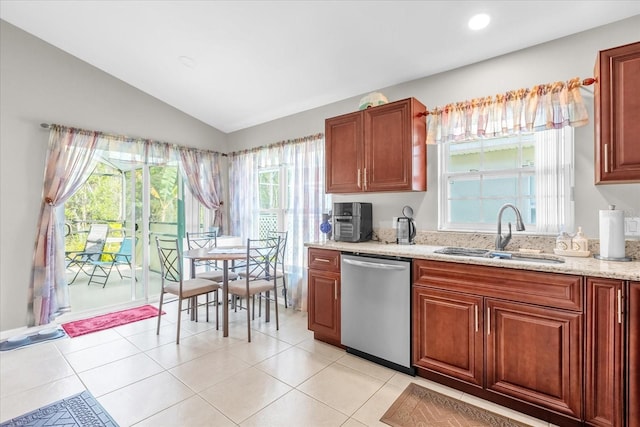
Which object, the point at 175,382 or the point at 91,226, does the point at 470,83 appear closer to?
the point at 175,382

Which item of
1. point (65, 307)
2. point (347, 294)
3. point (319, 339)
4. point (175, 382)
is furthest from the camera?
point (65, 307)

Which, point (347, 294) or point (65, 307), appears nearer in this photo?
point (347, 294)

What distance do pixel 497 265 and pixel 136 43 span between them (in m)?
3.73

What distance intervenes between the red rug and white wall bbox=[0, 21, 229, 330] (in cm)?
46

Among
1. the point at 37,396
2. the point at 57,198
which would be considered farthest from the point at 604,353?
the point at 57,198

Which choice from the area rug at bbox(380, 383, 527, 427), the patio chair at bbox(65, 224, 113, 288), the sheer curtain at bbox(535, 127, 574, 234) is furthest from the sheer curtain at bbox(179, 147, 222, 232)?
the sheer curtain at bbox(535, 127, 574, 234)

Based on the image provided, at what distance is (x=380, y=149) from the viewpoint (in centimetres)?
283

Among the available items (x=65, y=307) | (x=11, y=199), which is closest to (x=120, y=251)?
(x=65, y=307)

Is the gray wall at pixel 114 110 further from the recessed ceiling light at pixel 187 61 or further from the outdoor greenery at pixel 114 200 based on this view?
the recessed ceiling light at pixel 187 61

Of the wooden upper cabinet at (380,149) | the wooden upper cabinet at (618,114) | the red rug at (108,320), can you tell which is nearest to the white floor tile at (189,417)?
the red rug at (108,320)

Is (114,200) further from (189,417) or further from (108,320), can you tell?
(189,417)

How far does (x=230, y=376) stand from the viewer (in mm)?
2311

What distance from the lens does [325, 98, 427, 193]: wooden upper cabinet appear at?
2684 millimetres

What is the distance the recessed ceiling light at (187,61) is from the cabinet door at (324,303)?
248 cm
